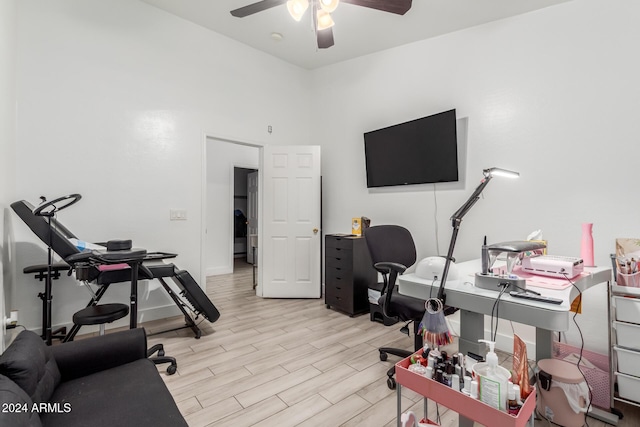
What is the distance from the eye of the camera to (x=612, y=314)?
6.05 feet

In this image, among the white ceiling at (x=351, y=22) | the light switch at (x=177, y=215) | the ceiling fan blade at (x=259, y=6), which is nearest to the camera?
the ceiling fan blade at (x=259, y=6)

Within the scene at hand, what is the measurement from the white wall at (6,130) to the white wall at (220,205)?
3.01 m

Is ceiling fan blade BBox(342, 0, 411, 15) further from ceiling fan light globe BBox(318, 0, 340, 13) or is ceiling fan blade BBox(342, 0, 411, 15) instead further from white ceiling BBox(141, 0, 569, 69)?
white ceiling BBox(141, 0, 569, 69)

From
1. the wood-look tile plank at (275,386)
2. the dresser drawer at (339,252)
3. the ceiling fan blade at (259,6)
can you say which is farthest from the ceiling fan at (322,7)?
the wood-look tile plank at (275,386)

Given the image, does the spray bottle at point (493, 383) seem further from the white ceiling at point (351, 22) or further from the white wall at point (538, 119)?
the white ceiling at point (351, 22)

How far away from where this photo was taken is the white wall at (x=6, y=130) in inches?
75.2

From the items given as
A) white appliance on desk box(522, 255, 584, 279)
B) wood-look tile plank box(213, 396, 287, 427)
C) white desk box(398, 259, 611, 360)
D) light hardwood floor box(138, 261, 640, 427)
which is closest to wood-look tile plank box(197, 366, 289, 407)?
light hardwood floor box(138, 261, 640, 427)

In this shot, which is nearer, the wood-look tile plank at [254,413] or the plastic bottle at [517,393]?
the plastic bottle at [517,393]

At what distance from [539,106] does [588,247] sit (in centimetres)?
125

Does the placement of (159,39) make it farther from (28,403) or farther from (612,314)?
(612,314)

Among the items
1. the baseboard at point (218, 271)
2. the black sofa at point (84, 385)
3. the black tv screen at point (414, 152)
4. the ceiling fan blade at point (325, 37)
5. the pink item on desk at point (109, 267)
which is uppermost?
the ceiling fan blade at point (325, 37)

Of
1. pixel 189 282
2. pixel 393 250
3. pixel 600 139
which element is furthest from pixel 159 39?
pixel 600 139

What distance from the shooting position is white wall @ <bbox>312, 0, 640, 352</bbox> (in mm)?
2178

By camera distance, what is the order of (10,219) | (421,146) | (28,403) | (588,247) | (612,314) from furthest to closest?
(421,146), (10,219), (588,247), (612,314), (28,403)
